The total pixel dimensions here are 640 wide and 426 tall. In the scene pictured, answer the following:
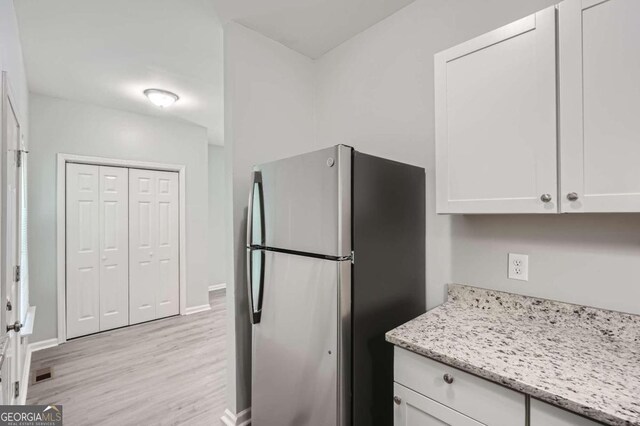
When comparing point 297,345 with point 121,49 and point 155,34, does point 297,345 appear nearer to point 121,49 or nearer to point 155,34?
point 155,34

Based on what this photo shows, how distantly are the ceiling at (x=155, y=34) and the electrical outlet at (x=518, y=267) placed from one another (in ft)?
5.36

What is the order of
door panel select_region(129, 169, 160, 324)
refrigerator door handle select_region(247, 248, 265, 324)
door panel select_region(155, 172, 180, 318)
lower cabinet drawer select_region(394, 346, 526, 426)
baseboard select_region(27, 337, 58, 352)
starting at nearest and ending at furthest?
lower cabinet drawer select_region(394, 346, 526, 426), refrigerator door handle select_region(247, 248, 265, 324), baseboard select_region(27, 337, 58, 352), door panel select_region(129, 169, 160, 324), door panel select_region(155, 172, 180, 318)

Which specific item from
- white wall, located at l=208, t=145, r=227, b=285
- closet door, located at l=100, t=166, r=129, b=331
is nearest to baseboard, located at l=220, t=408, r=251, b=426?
closet door, located at l=100, t=166, r=129, b=331

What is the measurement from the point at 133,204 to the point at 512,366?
4261 mm

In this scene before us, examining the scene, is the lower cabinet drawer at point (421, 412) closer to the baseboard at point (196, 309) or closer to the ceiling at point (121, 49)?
the ceiling at point (121, 49)

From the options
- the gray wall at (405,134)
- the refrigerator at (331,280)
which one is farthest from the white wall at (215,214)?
the refrigerator at (331,280)

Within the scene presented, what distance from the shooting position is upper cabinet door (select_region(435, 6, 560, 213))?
43.6 inches

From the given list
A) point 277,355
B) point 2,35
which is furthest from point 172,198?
point 277,355

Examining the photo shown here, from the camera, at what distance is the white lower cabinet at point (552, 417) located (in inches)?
30.0

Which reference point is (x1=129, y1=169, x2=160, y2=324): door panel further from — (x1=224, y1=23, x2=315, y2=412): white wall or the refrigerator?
the refrigerator

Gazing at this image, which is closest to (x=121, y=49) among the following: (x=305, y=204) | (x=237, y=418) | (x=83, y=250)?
(x=305, y=204)

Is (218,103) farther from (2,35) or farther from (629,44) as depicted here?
(629,44)

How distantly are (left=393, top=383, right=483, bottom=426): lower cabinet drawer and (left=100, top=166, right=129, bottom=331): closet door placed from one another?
380 cm

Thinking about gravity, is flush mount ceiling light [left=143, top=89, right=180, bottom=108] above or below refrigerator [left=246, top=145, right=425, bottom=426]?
above
